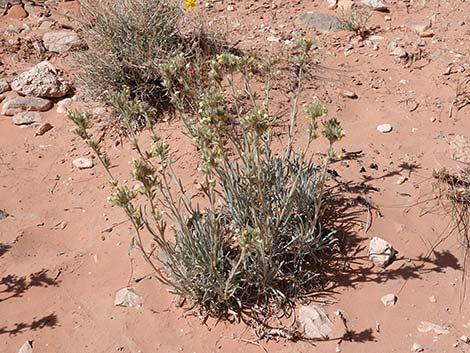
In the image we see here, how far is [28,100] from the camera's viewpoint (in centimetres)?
516

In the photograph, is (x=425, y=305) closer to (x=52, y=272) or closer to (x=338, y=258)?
(x=338, y=258)

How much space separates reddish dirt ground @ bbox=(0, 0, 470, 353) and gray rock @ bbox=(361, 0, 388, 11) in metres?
0.07

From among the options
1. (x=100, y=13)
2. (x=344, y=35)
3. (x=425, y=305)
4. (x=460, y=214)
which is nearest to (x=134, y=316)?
(x=425, y=305)

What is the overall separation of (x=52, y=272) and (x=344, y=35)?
12.2 feet

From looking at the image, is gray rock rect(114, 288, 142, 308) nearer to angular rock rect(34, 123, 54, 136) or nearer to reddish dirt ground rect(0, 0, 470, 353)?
reddish dirt ground rect(0, 0, 470, 353)

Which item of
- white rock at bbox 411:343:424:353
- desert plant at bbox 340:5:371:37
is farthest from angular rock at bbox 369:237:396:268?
desert plant at bbox 340:5:371:37

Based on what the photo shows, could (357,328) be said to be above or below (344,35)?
below

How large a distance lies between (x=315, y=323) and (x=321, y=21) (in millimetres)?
3786

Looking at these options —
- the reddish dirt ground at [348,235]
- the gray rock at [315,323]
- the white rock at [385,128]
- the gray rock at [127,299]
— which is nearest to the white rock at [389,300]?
the reddish dirt ground at [348,235]

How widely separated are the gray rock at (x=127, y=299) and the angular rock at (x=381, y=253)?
1446 millimetres

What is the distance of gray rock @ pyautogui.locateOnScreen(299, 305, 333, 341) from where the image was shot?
2.89 m

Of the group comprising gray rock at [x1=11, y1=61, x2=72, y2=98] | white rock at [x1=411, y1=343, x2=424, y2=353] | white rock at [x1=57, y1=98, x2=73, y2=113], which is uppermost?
gray rock at [x1=11, y1=61, x2=72, y2=98]

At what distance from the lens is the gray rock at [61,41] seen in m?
5.84

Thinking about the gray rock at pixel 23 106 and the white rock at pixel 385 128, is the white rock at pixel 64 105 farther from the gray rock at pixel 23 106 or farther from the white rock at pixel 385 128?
the white rock at pixel 385 128
